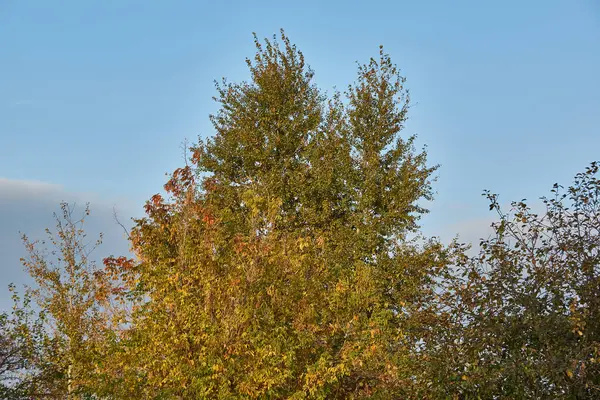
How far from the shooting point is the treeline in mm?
12531

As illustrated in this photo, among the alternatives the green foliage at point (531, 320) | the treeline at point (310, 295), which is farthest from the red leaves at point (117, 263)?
the green foliage at point (531, 320)

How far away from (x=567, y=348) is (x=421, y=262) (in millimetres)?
17396

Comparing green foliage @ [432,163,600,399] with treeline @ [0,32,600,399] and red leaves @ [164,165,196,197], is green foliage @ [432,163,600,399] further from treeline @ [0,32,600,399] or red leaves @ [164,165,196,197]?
red leaves @ [164,165,196,197]

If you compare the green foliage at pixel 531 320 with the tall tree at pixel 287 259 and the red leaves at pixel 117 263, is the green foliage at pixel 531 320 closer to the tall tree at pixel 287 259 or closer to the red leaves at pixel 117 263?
the tall tree at pixel 287 259

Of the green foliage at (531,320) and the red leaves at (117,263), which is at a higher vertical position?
the red leaves at (117,263)

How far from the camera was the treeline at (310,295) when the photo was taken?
12.5 metres

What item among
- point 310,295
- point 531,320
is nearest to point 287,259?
point 310,295

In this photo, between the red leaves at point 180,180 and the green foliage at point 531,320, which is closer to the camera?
the green foliage at point 531,320

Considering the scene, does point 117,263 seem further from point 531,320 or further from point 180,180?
point 531,320

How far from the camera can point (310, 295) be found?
21.0 metres

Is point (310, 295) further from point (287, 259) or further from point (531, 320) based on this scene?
point (531, 320)

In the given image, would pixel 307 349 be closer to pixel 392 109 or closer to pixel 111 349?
pixel 111 349

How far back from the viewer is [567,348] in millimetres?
11602

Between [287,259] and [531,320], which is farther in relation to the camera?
[287,259]
